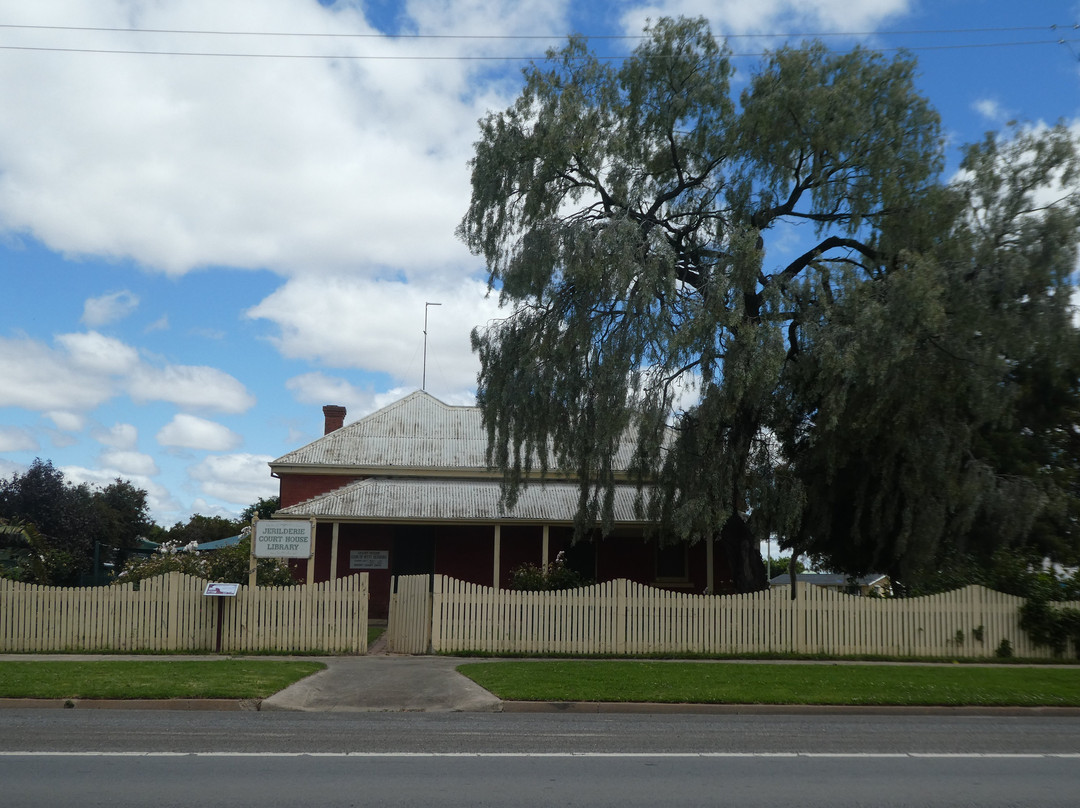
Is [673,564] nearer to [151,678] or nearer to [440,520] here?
[440,520]

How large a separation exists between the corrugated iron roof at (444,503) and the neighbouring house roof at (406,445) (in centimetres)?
103

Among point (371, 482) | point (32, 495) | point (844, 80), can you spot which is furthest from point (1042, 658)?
point (32, 495)

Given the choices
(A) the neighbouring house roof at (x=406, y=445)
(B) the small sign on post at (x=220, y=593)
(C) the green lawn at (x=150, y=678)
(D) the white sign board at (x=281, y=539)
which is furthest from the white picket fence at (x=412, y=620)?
(A) the neighbouring house roof at (x=406, y=445)

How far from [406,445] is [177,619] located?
12.9 meters

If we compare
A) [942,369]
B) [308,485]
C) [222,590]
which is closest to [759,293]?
[942,369]

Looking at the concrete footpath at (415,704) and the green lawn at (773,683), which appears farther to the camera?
the green lawn at (773,683)

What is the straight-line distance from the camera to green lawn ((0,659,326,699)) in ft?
39.9

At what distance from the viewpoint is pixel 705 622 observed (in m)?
17.9

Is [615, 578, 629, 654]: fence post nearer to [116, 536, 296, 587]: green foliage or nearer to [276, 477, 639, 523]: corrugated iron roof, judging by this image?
[276, 477, 639, 523]: corrugated iron roof

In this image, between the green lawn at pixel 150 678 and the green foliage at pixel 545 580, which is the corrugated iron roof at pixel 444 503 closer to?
the green foliage at pixel 545 580

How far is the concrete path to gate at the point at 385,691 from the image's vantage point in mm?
12250

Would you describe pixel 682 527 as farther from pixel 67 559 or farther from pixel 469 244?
pixel 67 559

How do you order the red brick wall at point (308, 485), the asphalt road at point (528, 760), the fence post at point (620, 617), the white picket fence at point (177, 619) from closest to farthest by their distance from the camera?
the asphalt road at point (528, 760) → the white picket fence at point (177, 619) → the fence post at point (620, 617) → the red brick wall at point (308, 485)

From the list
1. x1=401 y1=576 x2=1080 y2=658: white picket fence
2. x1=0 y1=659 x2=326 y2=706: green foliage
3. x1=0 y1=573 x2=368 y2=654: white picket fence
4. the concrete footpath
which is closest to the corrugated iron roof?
x1=401 y1=576 x2=1080 y2=658: white picket fence
